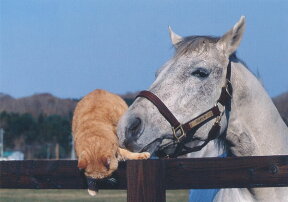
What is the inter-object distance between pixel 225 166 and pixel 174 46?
4.03ft

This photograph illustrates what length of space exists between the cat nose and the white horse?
0.06m

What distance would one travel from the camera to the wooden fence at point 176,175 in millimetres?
4160

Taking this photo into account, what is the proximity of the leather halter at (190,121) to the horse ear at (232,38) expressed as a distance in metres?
0.11

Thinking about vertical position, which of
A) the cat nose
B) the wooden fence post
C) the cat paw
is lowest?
the wooden fence post

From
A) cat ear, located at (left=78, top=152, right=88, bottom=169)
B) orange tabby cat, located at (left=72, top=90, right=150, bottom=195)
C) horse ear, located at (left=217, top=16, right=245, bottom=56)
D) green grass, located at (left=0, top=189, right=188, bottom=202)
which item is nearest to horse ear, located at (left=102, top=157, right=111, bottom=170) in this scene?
orange tabby cat, located at (left=72, top=90, right=150, bottom=195)

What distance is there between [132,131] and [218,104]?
29.5 inches

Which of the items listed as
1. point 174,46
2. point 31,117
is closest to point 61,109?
point 31,117

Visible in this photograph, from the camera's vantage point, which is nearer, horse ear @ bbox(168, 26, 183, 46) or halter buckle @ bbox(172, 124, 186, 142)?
halter buckle @ bbox(172, 124, 186, 142)

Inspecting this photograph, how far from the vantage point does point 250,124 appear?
4.99m

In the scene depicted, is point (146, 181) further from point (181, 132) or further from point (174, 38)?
point (174, 38)

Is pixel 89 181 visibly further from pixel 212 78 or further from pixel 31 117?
pixel 31 117

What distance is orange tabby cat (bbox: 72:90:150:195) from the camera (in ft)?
13.5

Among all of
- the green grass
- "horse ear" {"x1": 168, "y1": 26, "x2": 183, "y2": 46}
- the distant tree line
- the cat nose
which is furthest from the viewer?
the distant tree line

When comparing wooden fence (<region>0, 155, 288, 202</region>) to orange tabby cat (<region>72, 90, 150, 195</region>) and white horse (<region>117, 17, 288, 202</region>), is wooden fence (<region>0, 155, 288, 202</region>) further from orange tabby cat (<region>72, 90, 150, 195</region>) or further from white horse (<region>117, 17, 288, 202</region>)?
→ white horse (<region>117, 17, 288, 202</region>)
